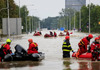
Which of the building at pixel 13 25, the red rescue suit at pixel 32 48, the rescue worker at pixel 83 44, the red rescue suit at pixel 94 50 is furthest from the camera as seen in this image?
the building at pixel 13 25

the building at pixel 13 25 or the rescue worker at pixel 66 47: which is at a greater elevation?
the building at pixel 13 25

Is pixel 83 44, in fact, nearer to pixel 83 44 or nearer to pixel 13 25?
pixel 83 44

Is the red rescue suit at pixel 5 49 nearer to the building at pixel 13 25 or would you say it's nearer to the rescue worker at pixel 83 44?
the rescue worker at pixel 83 44

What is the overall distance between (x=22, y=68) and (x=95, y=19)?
9575 centimetres

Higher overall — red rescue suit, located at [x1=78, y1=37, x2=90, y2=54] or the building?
the building

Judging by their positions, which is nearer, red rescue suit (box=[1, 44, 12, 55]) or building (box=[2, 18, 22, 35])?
red rescue suit (box=[1, 44, 12, 55])

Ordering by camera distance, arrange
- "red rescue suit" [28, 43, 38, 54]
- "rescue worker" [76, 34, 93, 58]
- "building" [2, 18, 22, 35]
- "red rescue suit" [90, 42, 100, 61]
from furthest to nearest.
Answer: "building" [2, 18, 22, 35]
"rescue worker" [76, 34, 93, 58]
"red rescue suit" [28, 43, 38, 54]
"red rescue suit" [90, 42, 100, 61]

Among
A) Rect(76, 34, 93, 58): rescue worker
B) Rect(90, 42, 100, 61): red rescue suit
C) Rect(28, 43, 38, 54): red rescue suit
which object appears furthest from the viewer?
Rect(76, 34, 93, 58): rescue worker

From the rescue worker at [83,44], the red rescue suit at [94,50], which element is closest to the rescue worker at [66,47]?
the rescue worker at [83,44]

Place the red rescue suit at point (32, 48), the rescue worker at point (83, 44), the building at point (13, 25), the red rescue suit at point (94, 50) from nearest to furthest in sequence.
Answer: the red rescue suit at point (94, 50)
the red rescue suit at point (32, 48)
the rescue worker at point (83, 44)
the building at point (13, 25)

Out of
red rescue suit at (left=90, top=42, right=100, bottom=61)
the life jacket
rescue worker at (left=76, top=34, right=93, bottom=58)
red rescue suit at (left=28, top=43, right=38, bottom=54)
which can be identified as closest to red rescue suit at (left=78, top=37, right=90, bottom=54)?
rescue worker at (left=76, top=34, right=93, bottom=58)

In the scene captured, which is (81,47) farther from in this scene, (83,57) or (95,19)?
(95,19)

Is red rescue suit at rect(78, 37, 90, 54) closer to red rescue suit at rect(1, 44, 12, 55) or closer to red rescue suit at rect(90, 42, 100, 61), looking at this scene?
red rescue suit at rect(90, 42, 100, 61)

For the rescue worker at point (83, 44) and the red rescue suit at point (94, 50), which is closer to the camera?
the red rescue suit at point (94, 50)
